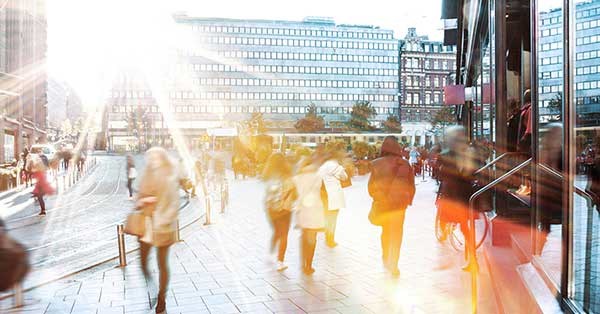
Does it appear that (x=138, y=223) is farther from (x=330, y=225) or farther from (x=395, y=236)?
(x=330, y=225)

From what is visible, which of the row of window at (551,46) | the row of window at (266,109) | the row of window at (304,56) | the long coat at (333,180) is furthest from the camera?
the row of window at (304,56)

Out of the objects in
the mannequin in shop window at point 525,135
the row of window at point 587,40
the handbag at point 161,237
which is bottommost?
the handbag at point 161,237

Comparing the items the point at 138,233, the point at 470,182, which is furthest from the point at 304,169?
the point at 138,233

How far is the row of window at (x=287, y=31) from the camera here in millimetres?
112750

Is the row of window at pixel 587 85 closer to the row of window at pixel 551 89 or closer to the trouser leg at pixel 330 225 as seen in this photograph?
the row of window at pixel 551 89

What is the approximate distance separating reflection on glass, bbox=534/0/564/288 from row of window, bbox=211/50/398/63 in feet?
362

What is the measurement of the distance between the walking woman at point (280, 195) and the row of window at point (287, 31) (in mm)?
107835

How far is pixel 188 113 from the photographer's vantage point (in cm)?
11188

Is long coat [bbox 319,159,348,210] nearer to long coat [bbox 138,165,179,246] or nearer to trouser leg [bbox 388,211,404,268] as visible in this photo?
trouser leg [bbox 388,211,404,268]

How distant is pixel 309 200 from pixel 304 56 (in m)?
110

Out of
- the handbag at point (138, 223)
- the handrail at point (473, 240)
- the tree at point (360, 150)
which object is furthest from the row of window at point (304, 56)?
the handrail at point (473, 240)

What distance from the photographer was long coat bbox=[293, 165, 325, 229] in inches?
329

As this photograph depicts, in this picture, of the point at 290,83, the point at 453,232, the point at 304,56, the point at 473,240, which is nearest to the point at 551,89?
the point at 473,240

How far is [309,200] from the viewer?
8.43 metres
